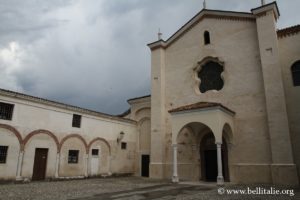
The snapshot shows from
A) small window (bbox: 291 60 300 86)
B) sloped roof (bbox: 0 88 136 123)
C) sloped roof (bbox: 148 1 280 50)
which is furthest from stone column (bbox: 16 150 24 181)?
small window (bbox: 291 60 300 86)

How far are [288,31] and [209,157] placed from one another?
32.2ft

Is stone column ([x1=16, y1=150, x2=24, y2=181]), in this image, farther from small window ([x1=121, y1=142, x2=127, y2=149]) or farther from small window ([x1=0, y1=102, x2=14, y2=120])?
small window ([x1=121, y1=142, x2=127, y2=149])

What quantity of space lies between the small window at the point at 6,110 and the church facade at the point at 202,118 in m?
0.05

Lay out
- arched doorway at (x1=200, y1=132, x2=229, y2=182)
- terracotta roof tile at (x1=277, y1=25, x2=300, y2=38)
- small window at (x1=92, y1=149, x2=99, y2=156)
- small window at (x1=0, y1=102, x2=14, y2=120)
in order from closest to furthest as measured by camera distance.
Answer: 1. small window at (x1=0, y1=102, x2=14, y2=120)
2. terracotta roof tile at (x1=277, y1=25, x2=300, y2=38)
3. arched doorway at (x1=200, y1=132, x2=229, y2=182)
4. small window at (x1=92, y1=149, x2=99, y2=156)

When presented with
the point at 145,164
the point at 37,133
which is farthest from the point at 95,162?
the point at 37,133

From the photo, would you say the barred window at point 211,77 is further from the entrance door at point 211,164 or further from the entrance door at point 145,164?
the entrance door at point 145,164

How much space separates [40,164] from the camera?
15.2 meters

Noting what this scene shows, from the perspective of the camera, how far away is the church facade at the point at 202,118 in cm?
1412

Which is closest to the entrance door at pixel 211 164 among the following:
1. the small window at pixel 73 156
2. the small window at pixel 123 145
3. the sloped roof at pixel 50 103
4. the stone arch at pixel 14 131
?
the small window at pixel 123 145

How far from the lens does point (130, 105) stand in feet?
78.4

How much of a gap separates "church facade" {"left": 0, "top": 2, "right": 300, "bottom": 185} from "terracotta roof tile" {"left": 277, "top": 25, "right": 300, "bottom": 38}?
0.19ft

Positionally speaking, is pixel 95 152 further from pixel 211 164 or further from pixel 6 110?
pixel 211 164

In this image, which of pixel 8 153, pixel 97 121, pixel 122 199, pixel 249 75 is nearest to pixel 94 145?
pixel 97 121

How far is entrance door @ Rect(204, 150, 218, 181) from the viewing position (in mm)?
16817
